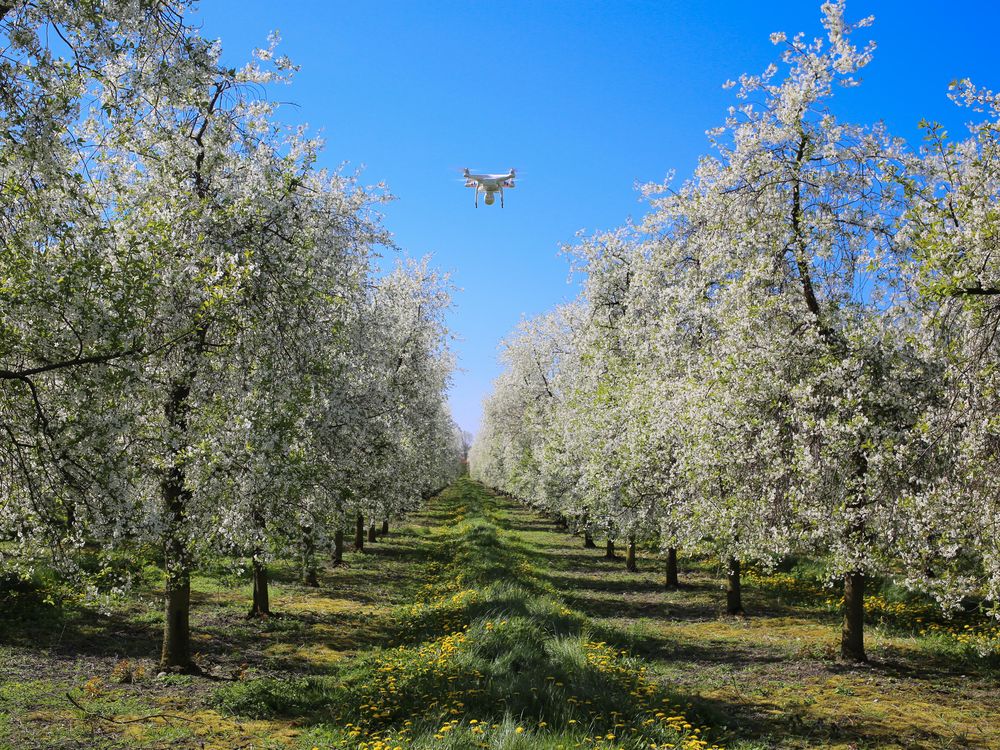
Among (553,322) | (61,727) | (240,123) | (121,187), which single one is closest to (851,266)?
(240,123)

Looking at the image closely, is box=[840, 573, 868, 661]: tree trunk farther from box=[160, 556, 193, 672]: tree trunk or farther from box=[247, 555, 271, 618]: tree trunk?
box=[247, 555, 271, 618]: tree trunk

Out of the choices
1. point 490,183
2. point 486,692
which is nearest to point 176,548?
point 486,692

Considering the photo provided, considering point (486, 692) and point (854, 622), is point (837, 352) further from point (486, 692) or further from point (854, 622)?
point (486, 692)

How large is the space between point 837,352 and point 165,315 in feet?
37.1

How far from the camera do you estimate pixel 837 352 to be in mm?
12367

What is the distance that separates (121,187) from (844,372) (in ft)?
39.9

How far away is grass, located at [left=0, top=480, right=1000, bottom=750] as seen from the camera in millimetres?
9047

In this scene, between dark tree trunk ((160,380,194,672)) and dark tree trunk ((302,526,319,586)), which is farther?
dark tree trunk ((302,526,319,586))

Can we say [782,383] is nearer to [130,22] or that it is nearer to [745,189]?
[745,189]

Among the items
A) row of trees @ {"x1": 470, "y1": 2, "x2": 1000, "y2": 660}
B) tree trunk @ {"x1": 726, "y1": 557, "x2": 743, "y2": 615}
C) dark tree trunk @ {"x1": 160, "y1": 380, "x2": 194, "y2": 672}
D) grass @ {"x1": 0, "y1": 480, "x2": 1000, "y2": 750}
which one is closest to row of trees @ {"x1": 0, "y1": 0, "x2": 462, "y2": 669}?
dark tree trunk @ {"x1": 160, "y1": 380, "x2": 194, "y2": 672}

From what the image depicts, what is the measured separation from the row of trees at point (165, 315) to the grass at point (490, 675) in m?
1.96

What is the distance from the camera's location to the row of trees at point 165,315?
23.1 feet

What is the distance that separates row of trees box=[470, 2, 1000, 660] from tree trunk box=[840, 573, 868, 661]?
0.04m

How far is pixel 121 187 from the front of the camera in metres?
10.5
